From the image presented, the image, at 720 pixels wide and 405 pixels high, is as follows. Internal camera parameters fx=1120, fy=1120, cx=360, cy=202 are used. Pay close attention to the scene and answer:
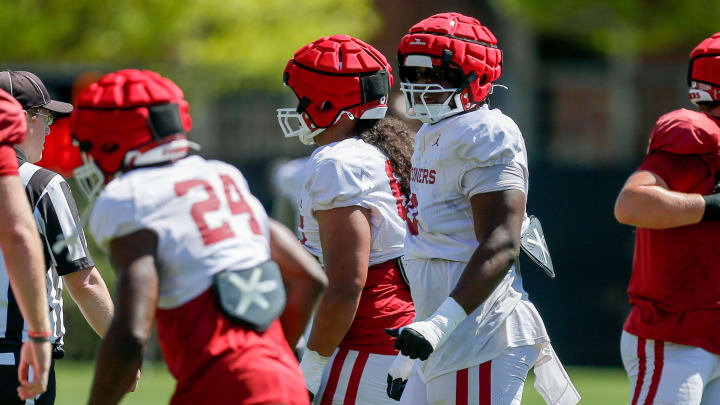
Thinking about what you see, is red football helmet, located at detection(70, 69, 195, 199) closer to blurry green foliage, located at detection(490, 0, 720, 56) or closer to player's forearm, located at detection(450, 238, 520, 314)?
player's forearm, located at detection(450, 238, 520, 314)

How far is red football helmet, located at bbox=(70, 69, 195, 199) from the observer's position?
3299 millimetres

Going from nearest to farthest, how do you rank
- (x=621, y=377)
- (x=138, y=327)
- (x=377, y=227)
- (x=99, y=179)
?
(x=138, y=327)
(x=99, y=179)
(x=377, y=227)
(x=621, y=377)

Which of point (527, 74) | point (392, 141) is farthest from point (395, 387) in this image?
point (527, 74)

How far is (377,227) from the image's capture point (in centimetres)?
437

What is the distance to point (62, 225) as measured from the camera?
4453 millimetres

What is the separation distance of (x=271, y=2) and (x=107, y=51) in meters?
2.48

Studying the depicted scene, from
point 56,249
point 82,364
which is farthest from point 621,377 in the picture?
point 56,249

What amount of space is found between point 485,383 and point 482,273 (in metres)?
0.47

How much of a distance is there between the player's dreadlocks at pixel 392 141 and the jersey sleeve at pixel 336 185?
0.90 feet

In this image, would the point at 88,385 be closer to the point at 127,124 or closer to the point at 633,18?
the point at 127,124

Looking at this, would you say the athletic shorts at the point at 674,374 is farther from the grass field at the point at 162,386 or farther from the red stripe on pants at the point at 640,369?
the grass field at the point at 162,386

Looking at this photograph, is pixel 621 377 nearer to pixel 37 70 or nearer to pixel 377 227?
pixel 377 227

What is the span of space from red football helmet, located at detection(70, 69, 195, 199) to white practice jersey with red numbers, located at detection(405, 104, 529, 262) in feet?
3.54

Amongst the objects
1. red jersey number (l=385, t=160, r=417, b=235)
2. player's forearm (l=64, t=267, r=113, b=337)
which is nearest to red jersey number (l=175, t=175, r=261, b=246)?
red jersey number (l=385, t=160, r=417, b=235)
